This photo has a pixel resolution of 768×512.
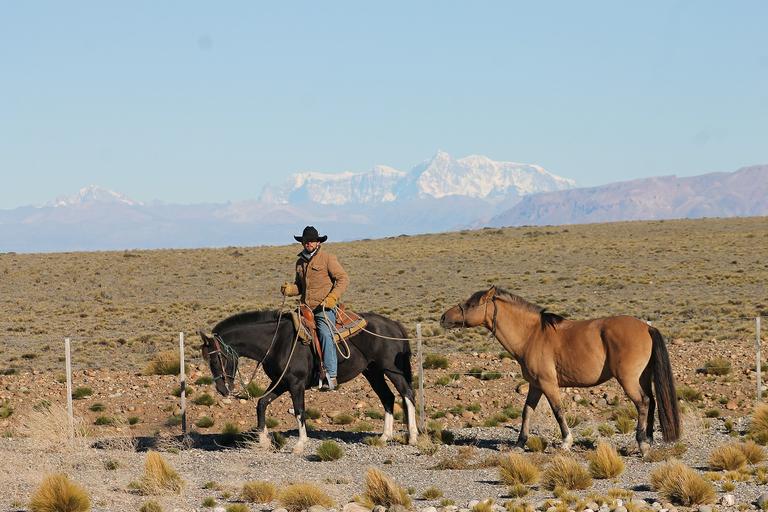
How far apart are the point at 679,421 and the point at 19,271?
52.6 metres

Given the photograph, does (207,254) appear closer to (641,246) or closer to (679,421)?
(641,246)

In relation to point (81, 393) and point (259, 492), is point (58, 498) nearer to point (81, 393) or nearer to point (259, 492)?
point (259, 492)

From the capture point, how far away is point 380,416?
1842 centimetres

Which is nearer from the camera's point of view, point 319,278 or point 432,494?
point 432,494

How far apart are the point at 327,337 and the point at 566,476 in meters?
4.59

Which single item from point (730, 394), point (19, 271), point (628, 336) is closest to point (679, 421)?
point (628, 336)

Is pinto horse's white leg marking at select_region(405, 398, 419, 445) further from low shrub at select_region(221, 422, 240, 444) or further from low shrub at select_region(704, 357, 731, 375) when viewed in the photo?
low shrub at select_region(704, 357, 731, 375)

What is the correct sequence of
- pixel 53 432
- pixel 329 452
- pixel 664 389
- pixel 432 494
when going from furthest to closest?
pixel 53 432
pixel 329 452
pixel 664 389
pixel 432 494

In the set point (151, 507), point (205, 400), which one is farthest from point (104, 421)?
point (151, 507)

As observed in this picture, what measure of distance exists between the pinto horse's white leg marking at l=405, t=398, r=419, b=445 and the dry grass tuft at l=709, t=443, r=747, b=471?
4269mm

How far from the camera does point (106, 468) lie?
13.1 meters

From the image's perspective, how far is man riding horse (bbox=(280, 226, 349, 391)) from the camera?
1492 cm

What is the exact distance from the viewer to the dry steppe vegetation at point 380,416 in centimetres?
1155

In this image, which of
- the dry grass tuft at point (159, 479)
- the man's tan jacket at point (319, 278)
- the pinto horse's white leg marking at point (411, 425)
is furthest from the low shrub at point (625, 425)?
the dry grass tuft at point (159, 479)
